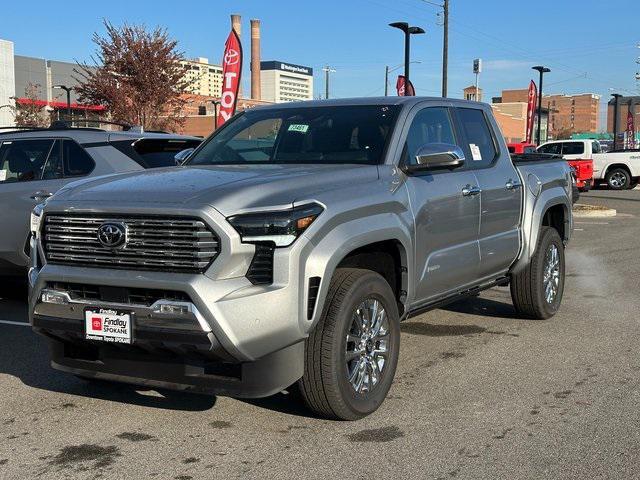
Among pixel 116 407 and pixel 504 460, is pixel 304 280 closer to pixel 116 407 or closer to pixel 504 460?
pixel 504 460

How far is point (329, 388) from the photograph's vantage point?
4.21 m

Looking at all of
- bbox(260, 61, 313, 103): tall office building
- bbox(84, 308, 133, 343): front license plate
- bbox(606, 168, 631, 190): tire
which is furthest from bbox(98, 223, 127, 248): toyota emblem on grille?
bbox(260, 61, 313, 103): tall office building

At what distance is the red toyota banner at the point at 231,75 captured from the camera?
677 inches

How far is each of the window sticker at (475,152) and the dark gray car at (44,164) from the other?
132 inches

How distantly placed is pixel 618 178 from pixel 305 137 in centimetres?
2743

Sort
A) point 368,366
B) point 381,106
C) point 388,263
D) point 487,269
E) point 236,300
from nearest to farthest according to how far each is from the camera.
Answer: point 236,300
point 368,366
point 388,263
point 381,106
point 487,269

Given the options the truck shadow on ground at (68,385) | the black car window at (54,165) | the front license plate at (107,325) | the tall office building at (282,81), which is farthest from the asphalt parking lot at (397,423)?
the tall office building at (282,81)

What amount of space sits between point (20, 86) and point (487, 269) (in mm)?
82006

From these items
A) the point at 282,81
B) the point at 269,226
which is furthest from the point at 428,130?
the point at 282,81

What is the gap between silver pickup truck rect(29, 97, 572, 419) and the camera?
3.83 metres

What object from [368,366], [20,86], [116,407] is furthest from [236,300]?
[20,86]

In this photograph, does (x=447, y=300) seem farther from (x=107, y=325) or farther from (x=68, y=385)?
(x=68, y=385)

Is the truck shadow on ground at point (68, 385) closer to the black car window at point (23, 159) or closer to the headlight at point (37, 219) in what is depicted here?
the headlight at point (37, 219)

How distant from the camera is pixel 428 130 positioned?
5570 millimetres
